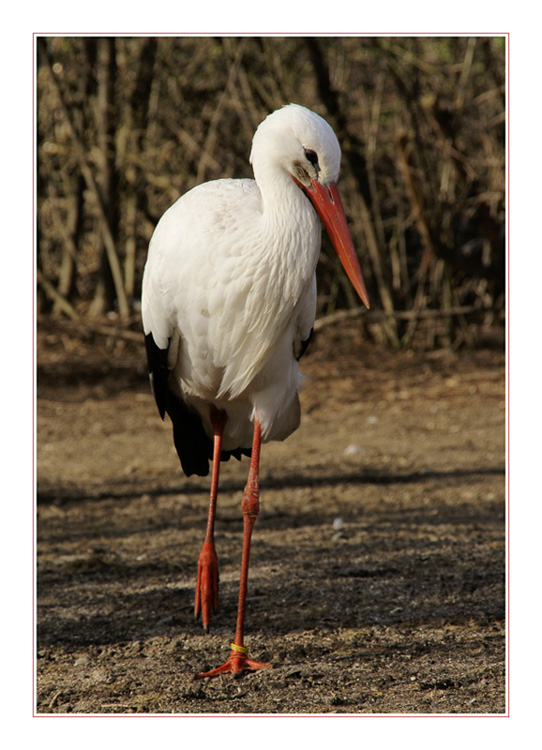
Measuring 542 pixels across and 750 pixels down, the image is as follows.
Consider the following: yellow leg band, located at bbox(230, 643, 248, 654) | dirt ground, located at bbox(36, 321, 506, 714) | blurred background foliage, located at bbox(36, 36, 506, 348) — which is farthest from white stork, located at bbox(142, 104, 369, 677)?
blurred background foliage, located at bbox(36, 36, 506, 348)

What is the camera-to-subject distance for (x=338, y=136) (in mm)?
8383

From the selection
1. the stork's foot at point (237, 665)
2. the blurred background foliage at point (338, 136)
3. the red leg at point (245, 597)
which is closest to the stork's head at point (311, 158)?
the red leg at point (245, 597)

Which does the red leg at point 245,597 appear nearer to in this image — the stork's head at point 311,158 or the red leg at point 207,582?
the red leg at point 207,582

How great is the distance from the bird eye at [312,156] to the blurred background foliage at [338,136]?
15.8 ft

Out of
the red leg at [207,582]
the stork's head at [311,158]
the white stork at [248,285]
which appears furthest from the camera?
the red leg at [207,582]

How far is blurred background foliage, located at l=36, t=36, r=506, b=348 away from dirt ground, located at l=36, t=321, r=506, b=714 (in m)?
0.98

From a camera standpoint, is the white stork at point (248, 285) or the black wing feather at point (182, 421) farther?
the black wing feather at point (182, 421)

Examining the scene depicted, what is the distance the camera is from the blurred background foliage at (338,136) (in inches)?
334

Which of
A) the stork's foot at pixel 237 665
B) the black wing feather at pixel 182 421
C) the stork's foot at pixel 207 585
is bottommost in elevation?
the stork's foot at pixel 237 665

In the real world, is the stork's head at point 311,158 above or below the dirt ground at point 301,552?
above

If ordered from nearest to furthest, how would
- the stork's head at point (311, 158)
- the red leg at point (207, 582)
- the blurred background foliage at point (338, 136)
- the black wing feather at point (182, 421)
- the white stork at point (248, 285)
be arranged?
1. the stork's head at point (311, 158)
2. the white stork at point (248, 285)
3. the red leg at point (207, 582)
4. the black wing feather at point (182, 421)
5. the blurred background foliage at point (338, 136)

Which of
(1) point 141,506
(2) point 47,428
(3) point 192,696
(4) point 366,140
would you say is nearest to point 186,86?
(4) point 366,140

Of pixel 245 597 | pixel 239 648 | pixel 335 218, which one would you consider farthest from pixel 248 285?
pixel 239 648

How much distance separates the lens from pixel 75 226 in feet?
32.9
